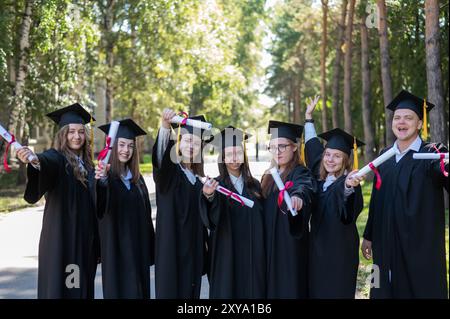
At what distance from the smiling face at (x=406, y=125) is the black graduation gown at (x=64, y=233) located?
2655 mm

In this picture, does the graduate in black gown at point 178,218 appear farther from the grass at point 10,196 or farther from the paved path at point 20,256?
the grass at point 10,196

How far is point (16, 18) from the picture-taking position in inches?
657

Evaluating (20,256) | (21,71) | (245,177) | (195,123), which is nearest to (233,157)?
(245,177)

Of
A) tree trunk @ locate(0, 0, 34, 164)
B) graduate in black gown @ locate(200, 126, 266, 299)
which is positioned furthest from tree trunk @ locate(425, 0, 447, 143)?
tree trunk @ locate(0, 0, 34, 164)

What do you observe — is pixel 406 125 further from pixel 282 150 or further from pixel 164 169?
pixel 164 169

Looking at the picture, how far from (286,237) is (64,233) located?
192cm

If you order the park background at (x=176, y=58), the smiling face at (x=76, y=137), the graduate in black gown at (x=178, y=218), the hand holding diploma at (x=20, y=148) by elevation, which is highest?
the park background at (x=176, y=58)

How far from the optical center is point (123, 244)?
5379 mm

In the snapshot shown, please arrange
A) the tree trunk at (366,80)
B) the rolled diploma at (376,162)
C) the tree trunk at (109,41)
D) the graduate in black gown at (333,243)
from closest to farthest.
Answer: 1. the rolled diploma at (376,162)
2. the graduate in black gown at (333,243)
3. the tree trunk at (366,80)
4. the tree trunk at (109,41)

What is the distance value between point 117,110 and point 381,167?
28533 millimetres

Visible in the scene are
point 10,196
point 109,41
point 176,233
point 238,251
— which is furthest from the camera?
point 109,41

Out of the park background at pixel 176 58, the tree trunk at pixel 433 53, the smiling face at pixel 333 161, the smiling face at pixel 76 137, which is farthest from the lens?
the park background at pixel 176 58

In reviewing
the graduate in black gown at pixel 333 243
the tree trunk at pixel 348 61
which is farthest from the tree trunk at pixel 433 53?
the tree trunk at pixel 348 61

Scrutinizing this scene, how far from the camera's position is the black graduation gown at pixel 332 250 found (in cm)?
502
